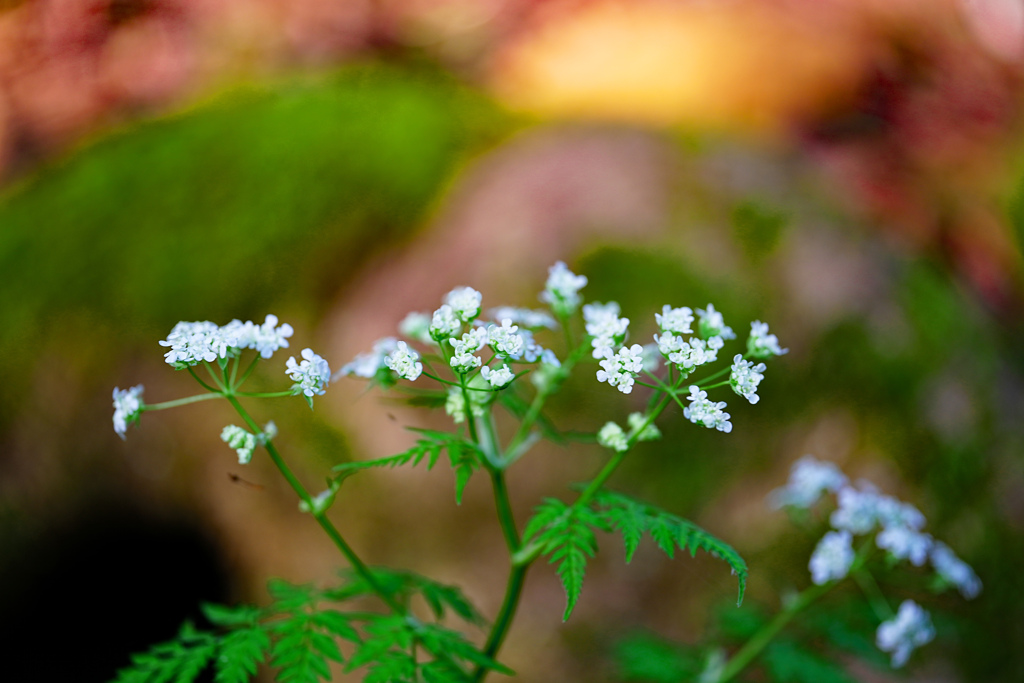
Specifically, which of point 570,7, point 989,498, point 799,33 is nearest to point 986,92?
point 799,33

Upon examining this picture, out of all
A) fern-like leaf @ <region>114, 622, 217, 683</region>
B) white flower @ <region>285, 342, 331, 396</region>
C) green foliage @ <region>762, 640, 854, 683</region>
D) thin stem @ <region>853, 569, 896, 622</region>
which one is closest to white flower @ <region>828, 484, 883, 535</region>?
thin stem @ <region>853, 569, 896, 622</region>

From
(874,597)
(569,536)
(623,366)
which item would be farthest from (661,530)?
(874,597)

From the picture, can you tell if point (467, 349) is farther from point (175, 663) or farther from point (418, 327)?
point (175, 663)

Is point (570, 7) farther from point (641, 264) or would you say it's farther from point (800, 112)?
point (641, 264)

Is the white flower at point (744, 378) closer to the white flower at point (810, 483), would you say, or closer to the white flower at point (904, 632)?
Answer: the white flower at point (810, 483)

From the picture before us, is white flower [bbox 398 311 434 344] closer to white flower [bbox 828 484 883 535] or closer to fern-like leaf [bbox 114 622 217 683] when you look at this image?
fern-like leaf [bbox 114 622 217 683]

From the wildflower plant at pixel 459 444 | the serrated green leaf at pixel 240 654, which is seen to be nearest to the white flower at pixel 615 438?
the wildflower plant at pixel 459 444

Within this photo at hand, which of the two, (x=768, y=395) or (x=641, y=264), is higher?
(x=641, y=264)
